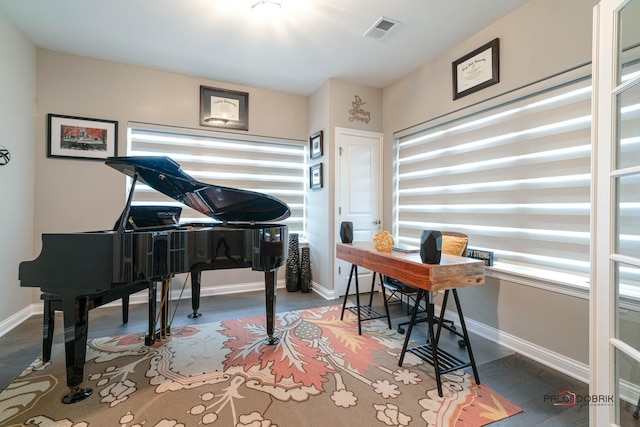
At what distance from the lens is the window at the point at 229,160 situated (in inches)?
138

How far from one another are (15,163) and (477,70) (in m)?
4.54

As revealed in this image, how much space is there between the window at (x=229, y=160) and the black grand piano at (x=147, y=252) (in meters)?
1.24

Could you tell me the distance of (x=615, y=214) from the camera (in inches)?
47.9

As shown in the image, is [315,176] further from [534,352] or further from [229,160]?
[534,352]

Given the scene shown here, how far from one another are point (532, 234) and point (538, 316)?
2.10 feet

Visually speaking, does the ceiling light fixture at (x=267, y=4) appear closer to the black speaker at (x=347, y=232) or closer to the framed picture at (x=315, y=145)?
the framed picture at (x=315, y=145)

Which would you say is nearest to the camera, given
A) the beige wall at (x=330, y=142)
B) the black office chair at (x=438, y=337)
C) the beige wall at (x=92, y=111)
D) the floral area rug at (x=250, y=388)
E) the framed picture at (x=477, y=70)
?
the floral area rug at (x=250, y=388)

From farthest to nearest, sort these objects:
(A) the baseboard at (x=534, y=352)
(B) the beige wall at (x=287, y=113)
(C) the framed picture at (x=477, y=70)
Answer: (C) the framed picture at (x=477, y=70) → (B) the beige wall at (x=287, y=113) → (A) the baseboard at (x=534, y=352)

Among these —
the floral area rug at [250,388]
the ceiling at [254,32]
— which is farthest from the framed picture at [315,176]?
the floral area rug at [250,388]

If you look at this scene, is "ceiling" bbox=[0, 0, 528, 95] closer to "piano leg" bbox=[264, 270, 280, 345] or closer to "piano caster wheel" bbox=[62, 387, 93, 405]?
"piano leg" bbox=[264, 270, 280, 345]

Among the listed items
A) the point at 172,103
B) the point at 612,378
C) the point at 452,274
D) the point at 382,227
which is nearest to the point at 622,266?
the point at 612,378

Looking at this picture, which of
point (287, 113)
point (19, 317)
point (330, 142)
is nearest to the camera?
point (19, 317)

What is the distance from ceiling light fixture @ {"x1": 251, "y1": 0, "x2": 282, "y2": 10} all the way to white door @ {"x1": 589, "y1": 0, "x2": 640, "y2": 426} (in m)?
2.07

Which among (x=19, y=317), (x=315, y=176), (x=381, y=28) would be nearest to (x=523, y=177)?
(x=381, y=28)
